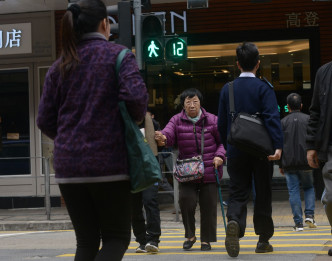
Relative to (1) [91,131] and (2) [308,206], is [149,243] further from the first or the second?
(1) [91,131]

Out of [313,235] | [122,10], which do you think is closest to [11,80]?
[122,10]

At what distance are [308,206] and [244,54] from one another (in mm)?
4109

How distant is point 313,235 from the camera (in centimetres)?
958

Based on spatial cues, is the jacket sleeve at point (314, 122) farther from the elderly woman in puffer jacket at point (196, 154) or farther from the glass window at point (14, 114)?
the glass window at point (14, 114)

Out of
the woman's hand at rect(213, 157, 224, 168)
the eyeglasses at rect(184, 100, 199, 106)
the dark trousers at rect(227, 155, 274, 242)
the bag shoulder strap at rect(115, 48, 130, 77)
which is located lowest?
the dark trousers at rect(227, 155, 274, 242)

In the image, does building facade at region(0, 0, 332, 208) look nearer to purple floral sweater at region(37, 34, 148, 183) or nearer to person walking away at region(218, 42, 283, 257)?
person walking away at region(218, 42, 283, 257)

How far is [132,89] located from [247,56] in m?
3.61

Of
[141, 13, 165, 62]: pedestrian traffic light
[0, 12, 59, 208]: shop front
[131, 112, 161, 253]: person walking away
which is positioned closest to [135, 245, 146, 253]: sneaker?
[131, 112, 161, 253]: person walking away

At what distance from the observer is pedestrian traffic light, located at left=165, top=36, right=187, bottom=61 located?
1065cm

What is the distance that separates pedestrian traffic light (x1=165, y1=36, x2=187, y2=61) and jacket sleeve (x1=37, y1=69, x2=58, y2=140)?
6.68 meters

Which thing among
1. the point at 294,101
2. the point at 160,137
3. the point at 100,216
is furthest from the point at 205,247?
the point at 100,216

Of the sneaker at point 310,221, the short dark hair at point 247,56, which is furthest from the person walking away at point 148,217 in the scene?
the sneaker at point 310,221

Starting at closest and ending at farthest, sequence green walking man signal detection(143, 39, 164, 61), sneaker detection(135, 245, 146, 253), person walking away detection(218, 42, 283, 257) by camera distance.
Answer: person walking away detection(218, 42, 283, 257)
sneaker detection(135, 245, 146, 253)
green walking man signal detection(143, 39, 164, 61)

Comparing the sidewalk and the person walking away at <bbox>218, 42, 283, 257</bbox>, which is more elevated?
the person walking away at <bbox>218, 42, 283, 257</bbox>
